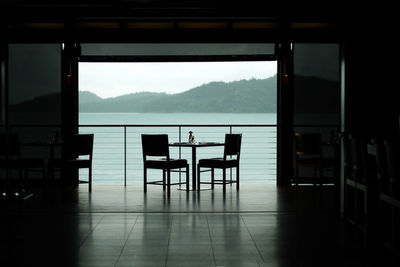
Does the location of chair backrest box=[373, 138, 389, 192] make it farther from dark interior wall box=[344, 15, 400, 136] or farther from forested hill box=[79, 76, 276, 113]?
forested hill box=[79, 76, 276, 113]

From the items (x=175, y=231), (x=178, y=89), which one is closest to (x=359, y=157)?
(x=175, y=231)

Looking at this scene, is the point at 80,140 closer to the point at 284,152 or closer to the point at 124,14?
the point at 124,14

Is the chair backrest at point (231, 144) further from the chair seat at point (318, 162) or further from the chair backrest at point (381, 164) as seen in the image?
the chair backrest at point (381, 164)

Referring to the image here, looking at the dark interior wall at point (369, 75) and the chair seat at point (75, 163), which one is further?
the chair seat at point (75, 163)

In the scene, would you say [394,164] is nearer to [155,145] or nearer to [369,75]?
[369,75]

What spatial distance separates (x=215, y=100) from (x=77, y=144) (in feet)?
77.7

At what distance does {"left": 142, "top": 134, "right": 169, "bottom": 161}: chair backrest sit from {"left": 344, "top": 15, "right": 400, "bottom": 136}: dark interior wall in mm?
2665

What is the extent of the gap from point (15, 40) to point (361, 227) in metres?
6.05

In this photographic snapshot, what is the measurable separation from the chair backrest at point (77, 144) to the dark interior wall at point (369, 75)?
3.72 m

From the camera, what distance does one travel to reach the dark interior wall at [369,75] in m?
5.46

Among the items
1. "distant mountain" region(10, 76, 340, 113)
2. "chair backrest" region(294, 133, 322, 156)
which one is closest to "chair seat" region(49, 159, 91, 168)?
"distant mountain" region(10, 76, 340, 113)

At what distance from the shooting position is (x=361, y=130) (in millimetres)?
5527

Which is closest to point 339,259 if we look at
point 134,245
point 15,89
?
point 134,245

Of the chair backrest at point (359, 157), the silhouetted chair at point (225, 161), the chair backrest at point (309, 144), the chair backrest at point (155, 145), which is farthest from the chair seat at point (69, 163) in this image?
the chair backrest at point (359, 157)
